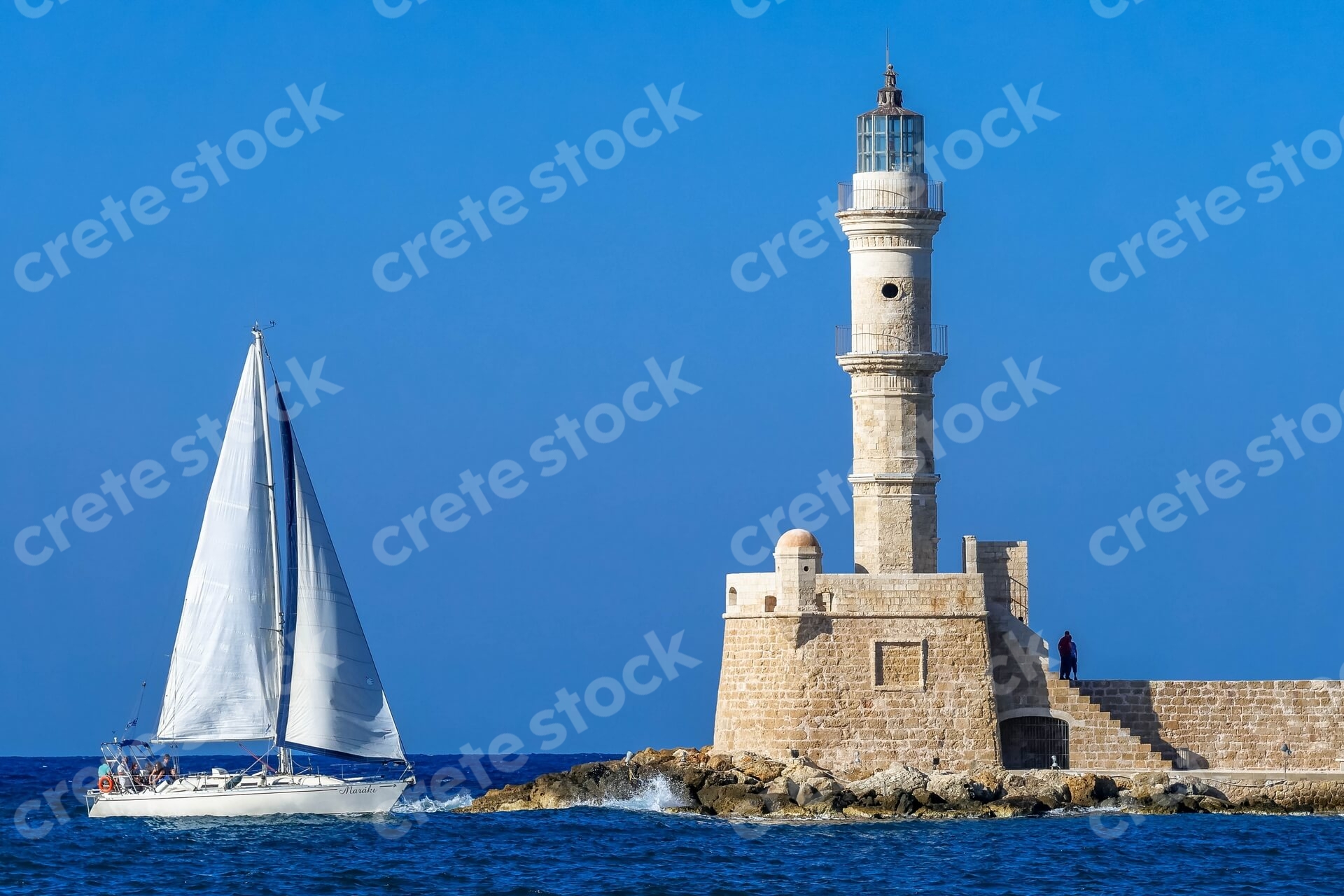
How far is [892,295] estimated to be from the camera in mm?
35375

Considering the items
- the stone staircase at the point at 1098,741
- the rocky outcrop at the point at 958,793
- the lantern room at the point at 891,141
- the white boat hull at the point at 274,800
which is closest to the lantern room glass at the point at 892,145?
the lantern room at the point at 891,141

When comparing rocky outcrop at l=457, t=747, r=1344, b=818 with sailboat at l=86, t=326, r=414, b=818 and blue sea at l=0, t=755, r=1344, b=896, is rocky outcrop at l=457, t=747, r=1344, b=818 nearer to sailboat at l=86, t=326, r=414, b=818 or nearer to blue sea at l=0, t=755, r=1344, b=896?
blue sea at l=0, t=755, r=1344, b=896

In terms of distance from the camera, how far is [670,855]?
31500 mm

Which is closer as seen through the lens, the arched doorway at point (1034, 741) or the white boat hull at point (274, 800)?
the white boat hull at point (274, 800)

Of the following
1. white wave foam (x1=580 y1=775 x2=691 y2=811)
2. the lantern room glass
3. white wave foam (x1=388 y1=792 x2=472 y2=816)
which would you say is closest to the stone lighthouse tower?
the lantern room glass

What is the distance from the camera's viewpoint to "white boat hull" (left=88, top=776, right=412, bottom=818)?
34.5m

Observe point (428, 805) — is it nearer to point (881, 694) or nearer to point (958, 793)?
point (881, 694)

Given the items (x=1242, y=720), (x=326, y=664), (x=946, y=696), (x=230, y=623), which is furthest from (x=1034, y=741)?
(x=230, y=623)

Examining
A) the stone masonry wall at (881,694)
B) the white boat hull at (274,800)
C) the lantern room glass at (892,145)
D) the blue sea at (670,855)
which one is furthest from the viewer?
the lantern room glass at (892,145)

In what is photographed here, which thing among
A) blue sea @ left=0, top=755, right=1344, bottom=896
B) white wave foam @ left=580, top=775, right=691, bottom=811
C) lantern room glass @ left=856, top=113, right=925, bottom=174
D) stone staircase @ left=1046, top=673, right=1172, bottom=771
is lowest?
blue sea @ left=0, top=755, right=1344, bottom=896

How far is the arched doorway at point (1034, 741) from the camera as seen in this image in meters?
34.8

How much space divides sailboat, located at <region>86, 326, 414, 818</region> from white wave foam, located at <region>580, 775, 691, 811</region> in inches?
135

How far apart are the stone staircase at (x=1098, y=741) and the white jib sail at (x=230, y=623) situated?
443 inches

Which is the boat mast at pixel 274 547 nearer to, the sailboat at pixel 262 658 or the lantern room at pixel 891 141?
the sailboat at pixel 262 658
